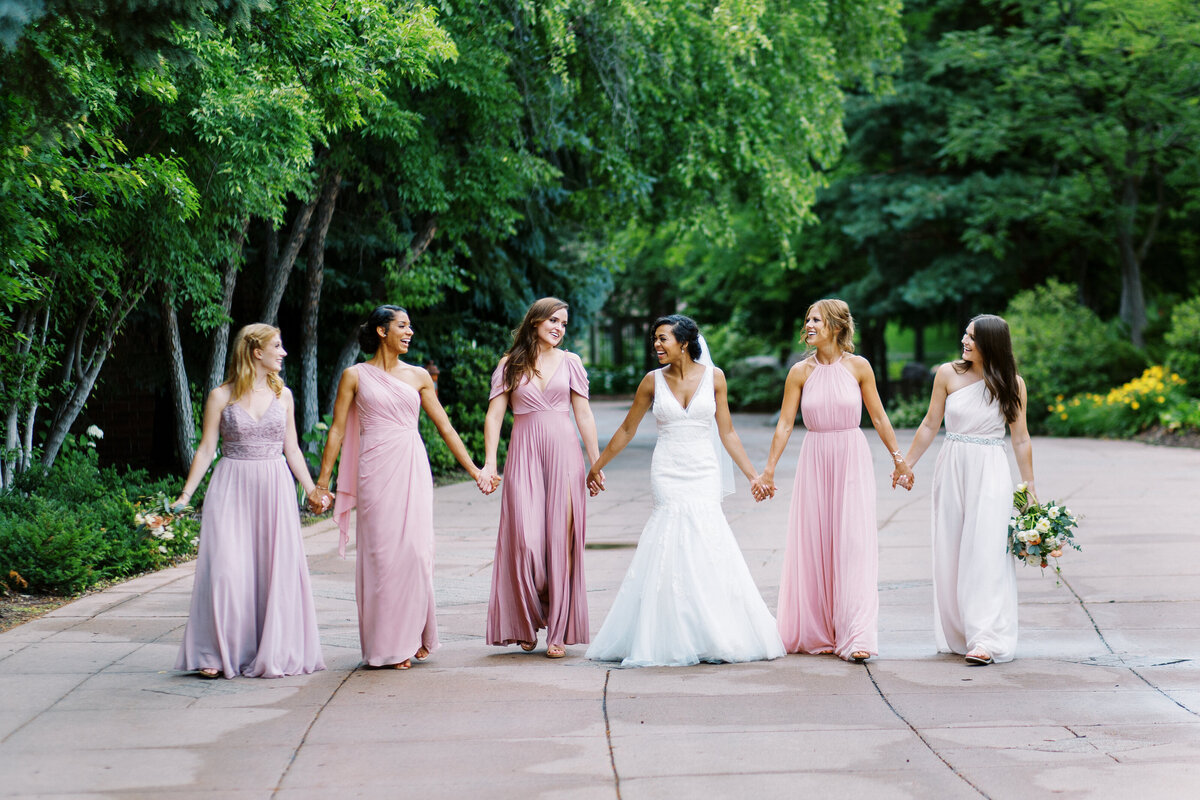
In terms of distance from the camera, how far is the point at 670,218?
65.0 feet

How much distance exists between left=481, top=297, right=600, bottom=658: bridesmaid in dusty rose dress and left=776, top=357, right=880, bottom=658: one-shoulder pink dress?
119cm

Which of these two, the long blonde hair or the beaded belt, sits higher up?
the long blonde hair

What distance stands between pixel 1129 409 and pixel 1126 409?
0.17 feet

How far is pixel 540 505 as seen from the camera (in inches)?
278

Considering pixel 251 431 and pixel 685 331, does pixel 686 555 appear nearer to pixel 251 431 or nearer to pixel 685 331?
pixel 685 331

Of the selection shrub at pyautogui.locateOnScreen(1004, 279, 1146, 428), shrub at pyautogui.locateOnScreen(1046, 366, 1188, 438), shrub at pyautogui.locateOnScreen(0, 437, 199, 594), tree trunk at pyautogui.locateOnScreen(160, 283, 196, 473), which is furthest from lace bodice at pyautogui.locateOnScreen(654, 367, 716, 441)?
shrub at pyautogui.locateOnScreen(1004, 279, 1146, 428)

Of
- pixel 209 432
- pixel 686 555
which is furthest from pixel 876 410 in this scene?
pixel 209 432

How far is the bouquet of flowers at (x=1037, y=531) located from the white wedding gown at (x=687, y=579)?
1.39m

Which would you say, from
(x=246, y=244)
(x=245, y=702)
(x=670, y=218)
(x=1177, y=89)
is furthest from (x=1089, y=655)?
(x=1177, y=89)

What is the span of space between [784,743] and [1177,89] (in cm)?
2422

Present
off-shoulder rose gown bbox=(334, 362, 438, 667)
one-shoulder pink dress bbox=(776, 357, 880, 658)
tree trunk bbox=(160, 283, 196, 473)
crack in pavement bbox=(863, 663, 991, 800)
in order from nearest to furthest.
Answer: crack in pavement bbox=(863, 663, 991, 800) < off-shoulder rose gown bbox=(334, 362, 438, 667) < one-shoulder pink dress bbox=(776, 357, 880, 658) < tree trunk bbox=(160, 283, 196, 473)

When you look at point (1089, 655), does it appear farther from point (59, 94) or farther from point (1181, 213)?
point (1181, 213)

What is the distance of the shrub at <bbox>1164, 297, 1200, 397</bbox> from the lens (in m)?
23.6

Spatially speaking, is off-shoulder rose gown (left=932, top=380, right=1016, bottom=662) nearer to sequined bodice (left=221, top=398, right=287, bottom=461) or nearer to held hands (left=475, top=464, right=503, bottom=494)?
held hands (left=475, top=464, right=503, bottom=494)
